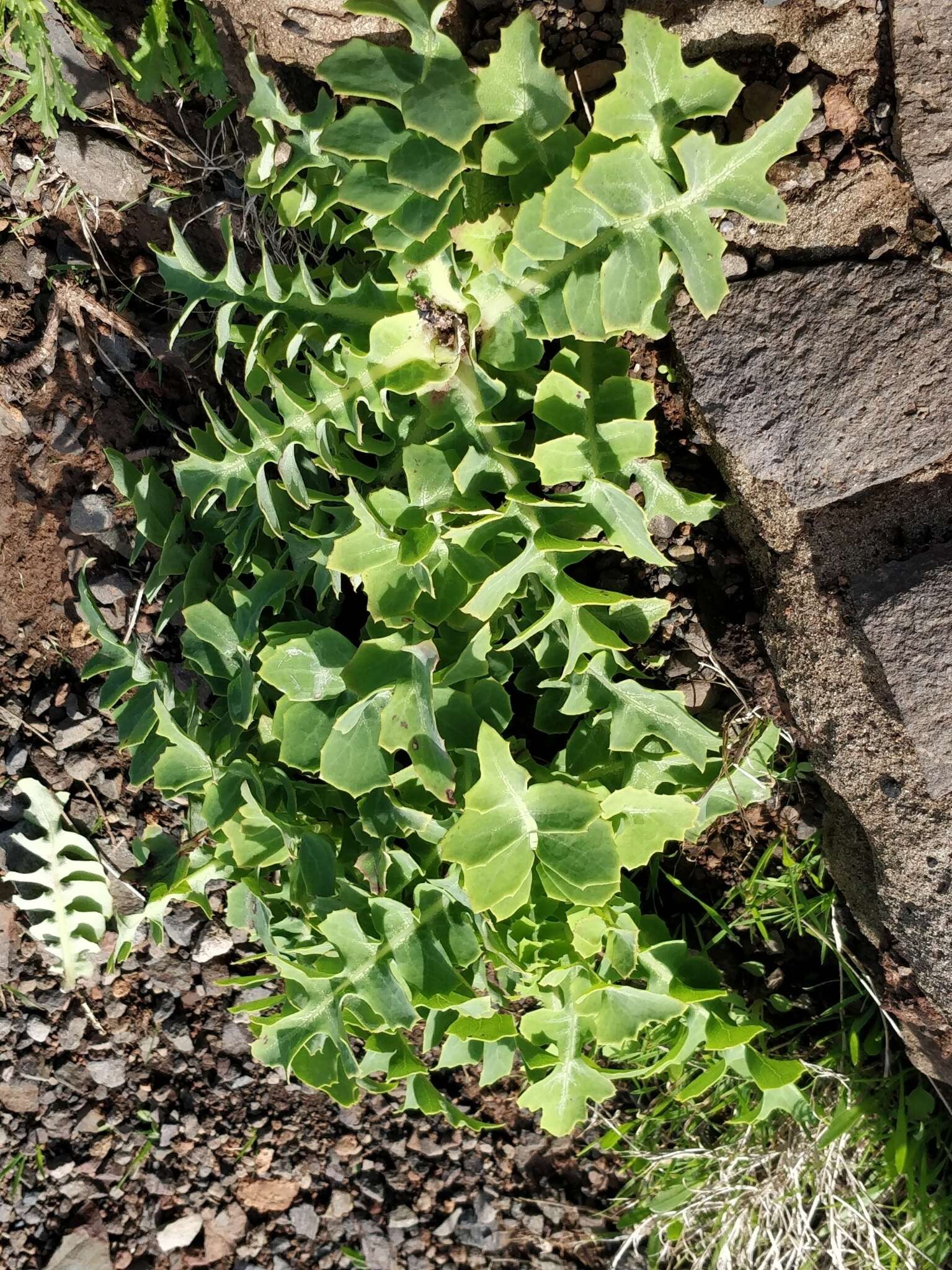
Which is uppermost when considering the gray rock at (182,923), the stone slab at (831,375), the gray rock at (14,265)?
the gray rock at (14,265)

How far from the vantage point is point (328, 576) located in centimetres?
208

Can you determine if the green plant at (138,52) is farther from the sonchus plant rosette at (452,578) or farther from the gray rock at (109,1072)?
the gray rock at (109,1072)

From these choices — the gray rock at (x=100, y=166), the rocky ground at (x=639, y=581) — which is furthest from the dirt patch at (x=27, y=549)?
the gray rock at (x=100, y=166)

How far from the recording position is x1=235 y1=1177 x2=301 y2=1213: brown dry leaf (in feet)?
8.96

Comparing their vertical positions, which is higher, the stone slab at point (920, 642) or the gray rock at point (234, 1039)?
the stone slab at point (920, 642)

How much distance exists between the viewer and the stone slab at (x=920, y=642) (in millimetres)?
1895

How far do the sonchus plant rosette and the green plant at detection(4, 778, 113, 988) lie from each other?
0.56 metres

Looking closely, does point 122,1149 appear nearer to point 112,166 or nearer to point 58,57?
point 112,166

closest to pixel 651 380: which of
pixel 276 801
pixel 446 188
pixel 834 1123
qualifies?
pixel 446 188

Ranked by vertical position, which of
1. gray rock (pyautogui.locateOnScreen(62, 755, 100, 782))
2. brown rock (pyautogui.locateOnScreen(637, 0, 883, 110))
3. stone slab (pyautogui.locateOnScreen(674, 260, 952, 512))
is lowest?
gray rock (pyautogui.locateOnScreen(62, 755, 100, 782))

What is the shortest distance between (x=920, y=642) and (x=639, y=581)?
64cm

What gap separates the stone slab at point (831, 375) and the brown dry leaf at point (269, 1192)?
2131mm

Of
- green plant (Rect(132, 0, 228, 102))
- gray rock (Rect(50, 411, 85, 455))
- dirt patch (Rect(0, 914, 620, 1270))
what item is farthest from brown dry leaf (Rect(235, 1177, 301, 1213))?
green plant (Rect(132, 0, 228, 102))

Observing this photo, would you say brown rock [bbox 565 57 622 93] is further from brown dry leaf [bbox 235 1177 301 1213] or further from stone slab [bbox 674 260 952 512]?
brown dry leaf [bbox 235 1177 301 1213]
